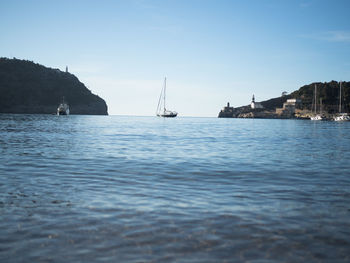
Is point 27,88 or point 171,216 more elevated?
point 27,88

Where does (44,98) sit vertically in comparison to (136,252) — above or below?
above

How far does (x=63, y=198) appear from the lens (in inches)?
307

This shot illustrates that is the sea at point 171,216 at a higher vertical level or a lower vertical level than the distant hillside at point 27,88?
lower

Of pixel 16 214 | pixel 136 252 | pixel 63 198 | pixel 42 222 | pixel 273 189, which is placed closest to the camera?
pixel 136 252

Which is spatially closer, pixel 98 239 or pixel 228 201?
pixel 98 239

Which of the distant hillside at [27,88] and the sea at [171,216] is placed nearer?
the sea at [171,216]

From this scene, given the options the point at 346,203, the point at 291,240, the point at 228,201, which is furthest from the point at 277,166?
the point at 291,240

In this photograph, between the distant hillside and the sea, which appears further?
the distant hillside

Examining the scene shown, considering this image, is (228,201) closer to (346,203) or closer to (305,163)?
(346,203)

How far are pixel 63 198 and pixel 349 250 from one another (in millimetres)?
6668

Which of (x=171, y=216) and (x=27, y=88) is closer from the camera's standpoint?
(x=171, y=216)

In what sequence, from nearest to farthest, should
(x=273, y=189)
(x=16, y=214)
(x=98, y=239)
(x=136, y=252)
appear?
(x=136, y=252)
(x=98, y=239)
(x=16, y=214)
(x=273, y=189)

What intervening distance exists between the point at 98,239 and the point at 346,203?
6697mm

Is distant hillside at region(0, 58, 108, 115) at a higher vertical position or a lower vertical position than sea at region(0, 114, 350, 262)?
higher
